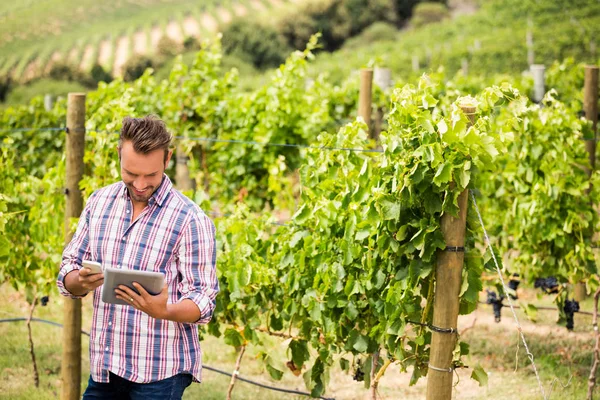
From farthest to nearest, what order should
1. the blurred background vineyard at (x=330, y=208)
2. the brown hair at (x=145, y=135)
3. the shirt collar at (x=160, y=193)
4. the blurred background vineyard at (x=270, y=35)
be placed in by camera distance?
the blurred background vineyard at (x=270, y=35)
the blurred background vineyard at (x=330, y=208)
the shirt collar at (x=160, y=193)
the brown hair at (x=145, y=135)

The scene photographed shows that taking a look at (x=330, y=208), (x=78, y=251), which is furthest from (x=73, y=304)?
(x=78, y=251)

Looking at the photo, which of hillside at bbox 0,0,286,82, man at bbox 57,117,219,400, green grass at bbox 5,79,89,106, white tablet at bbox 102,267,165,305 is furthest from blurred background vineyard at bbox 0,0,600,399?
hillside at bbox 0,0,286,82

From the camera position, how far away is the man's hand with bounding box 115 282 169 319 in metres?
2.25

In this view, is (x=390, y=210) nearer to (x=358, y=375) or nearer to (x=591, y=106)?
(x=358, y=375)

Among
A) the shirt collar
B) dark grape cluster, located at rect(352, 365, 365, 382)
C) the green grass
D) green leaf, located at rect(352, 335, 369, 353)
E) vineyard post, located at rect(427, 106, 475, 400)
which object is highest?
the green grass

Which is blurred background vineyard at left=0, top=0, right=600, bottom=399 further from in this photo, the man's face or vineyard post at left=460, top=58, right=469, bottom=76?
vineyard post at left=460, top=58, right=469, bottom=76

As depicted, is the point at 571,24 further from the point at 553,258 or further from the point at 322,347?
the point at 322,347

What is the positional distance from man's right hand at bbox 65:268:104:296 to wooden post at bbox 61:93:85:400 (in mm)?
1508

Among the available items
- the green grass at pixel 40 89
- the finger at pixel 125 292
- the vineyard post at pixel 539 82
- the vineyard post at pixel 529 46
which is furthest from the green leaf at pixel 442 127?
the green grass at pixel 40 89

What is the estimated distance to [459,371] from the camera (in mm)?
5148

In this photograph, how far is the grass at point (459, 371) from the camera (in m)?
4.71

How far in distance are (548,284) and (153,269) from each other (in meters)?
3.36

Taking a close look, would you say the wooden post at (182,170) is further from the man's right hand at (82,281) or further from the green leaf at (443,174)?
the man's right hand at (82,281)

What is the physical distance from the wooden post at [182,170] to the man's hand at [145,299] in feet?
15.1
